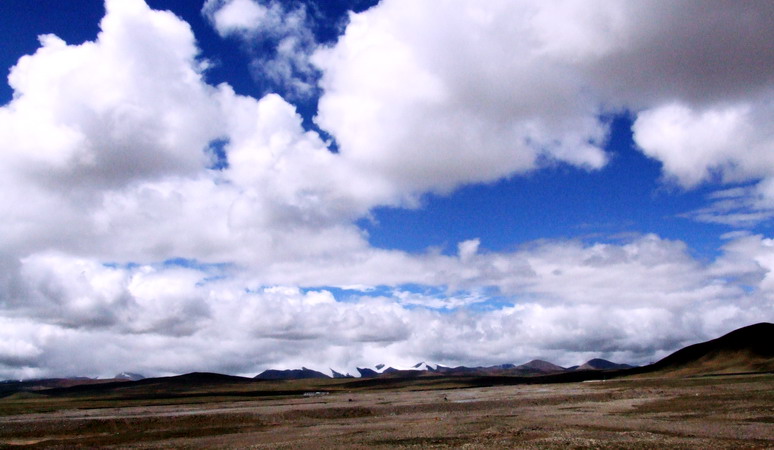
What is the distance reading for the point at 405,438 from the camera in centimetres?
4462

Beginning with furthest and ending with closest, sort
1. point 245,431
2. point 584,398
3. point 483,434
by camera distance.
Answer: point 584,398 → point 245,431 → point 483,434

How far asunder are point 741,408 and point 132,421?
236ft

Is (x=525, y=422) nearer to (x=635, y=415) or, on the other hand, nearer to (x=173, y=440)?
(x=635, y=415)

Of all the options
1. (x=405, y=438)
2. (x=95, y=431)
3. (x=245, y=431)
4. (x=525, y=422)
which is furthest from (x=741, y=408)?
(x=95, y=431)

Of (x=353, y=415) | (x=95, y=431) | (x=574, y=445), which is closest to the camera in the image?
(x=574, y=445)

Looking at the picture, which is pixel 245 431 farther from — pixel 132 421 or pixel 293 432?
pixel 132 421

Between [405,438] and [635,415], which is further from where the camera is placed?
[635,415]

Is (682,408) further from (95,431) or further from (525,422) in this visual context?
(95,431)

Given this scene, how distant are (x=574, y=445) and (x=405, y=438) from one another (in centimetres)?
1386

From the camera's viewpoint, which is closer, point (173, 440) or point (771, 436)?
point (771, 436)

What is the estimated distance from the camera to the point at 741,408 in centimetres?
5603

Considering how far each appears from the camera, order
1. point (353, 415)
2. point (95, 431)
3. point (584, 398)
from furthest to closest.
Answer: point (584, 398) < point (353, 415) < point (95, 431)

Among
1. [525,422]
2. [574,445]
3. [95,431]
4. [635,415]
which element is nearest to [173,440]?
[95,431]

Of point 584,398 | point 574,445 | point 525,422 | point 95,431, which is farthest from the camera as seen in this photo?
point 584,398
